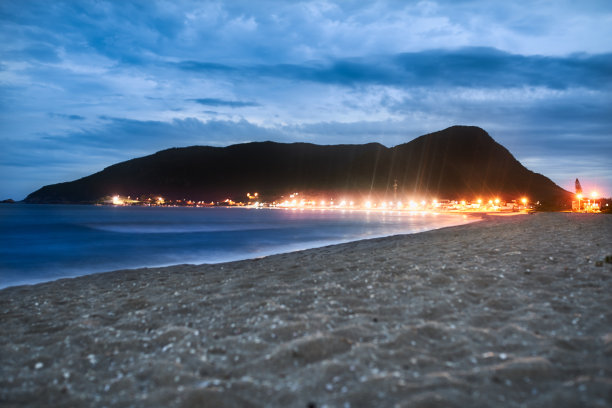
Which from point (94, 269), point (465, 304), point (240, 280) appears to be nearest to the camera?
point (465, 304)

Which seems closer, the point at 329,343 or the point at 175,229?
the point at 329,343

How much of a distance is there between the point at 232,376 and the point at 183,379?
0.58 metres

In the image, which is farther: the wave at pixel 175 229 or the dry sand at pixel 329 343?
the wave at pixel 175 229

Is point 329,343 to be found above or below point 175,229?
above

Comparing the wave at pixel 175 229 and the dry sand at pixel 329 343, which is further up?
the dry sand at pixel 329 343

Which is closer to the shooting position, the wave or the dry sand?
the dry sand

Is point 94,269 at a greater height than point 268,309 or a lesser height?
lesser

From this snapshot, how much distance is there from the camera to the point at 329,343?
505 cm

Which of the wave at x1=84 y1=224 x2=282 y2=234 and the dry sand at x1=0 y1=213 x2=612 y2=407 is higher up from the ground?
the dry sand at x1=0 y1=213 x2=612 y2=407

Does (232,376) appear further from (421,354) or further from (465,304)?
(465,304)

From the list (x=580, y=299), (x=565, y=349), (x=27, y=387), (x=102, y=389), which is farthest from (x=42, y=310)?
(x=580, y=299)

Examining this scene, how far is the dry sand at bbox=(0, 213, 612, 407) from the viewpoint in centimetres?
387

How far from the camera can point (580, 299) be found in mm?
6598

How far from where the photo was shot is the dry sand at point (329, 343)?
3.87 metres
